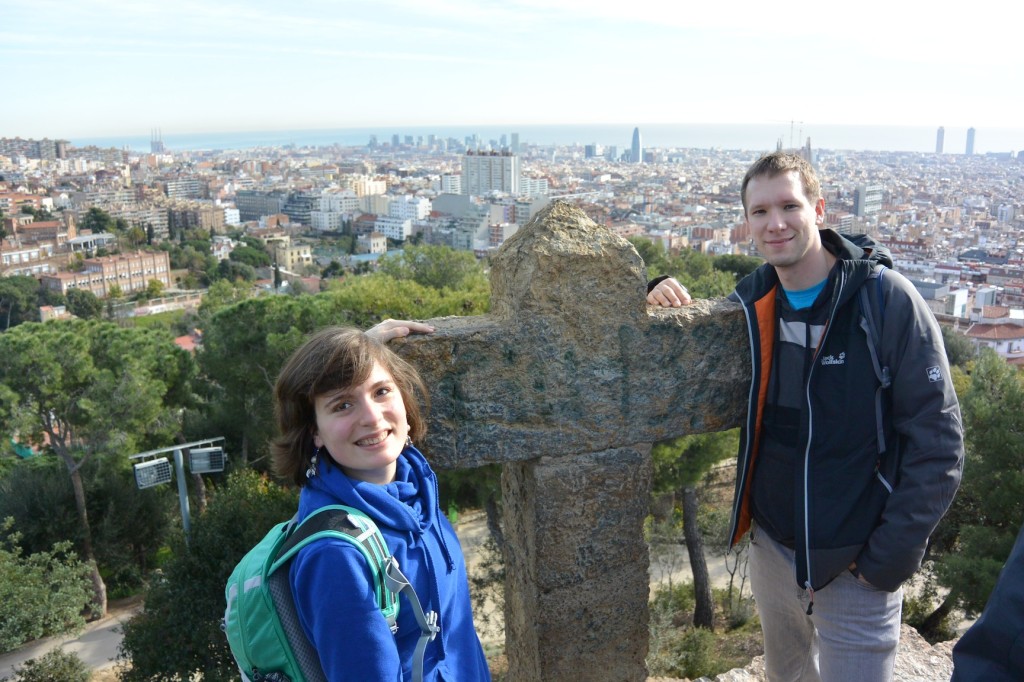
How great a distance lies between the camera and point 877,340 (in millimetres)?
2129

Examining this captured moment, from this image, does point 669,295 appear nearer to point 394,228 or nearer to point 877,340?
point 877,340

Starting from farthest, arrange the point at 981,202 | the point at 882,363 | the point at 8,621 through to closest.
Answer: the point at 981,202, the point at 8,621, the point at 882,363

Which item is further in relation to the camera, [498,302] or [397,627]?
[498,302]

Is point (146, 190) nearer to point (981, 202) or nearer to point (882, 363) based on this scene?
point (981, 202)

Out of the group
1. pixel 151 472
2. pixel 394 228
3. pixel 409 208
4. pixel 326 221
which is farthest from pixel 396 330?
pixel 409 208

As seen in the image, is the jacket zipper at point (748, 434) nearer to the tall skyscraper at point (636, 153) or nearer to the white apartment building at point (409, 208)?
the white apartment building at point (409, 208)

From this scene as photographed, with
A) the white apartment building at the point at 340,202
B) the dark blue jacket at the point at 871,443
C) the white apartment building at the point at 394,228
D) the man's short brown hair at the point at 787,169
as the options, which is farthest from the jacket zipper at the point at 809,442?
the white apartment building at the point at 340,202

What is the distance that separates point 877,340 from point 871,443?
279 millimetres

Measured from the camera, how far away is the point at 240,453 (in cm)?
1452

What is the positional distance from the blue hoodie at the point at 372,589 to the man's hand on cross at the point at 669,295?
115 cm

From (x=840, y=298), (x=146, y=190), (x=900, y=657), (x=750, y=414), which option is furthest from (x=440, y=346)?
(x=146, y=190)

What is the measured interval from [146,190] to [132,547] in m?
108

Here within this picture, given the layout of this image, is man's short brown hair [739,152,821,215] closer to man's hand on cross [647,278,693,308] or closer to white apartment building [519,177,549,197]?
man's hand on cross [647,278,693,308]

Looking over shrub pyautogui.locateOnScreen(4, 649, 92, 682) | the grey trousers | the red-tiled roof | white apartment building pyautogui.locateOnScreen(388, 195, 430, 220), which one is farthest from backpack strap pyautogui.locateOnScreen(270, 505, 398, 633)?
white apartment building pyautogui.locateOnScreen(388, 195, 430, 220)
